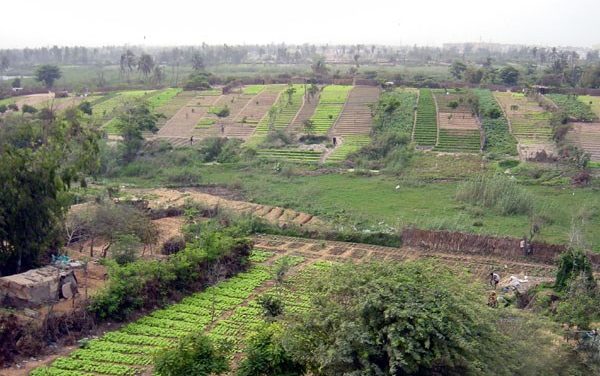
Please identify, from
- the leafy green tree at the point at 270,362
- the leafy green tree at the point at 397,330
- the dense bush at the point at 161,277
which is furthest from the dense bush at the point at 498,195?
the leafy green tree at the point at 270,362

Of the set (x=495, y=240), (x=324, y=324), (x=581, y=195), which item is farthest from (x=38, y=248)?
(x=581, y=195)

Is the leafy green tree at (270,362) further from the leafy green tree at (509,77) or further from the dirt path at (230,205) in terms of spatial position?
the leafy green tree at (509,77)

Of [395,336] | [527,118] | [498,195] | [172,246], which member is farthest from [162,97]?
[395,336]

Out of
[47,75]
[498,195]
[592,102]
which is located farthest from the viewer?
[47,75]

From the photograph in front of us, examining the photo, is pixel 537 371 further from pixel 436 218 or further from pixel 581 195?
pixel 581 195

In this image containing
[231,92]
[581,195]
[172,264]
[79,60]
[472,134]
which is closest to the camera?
[172,264]

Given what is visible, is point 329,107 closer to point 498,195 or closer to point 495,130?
point 495,130
